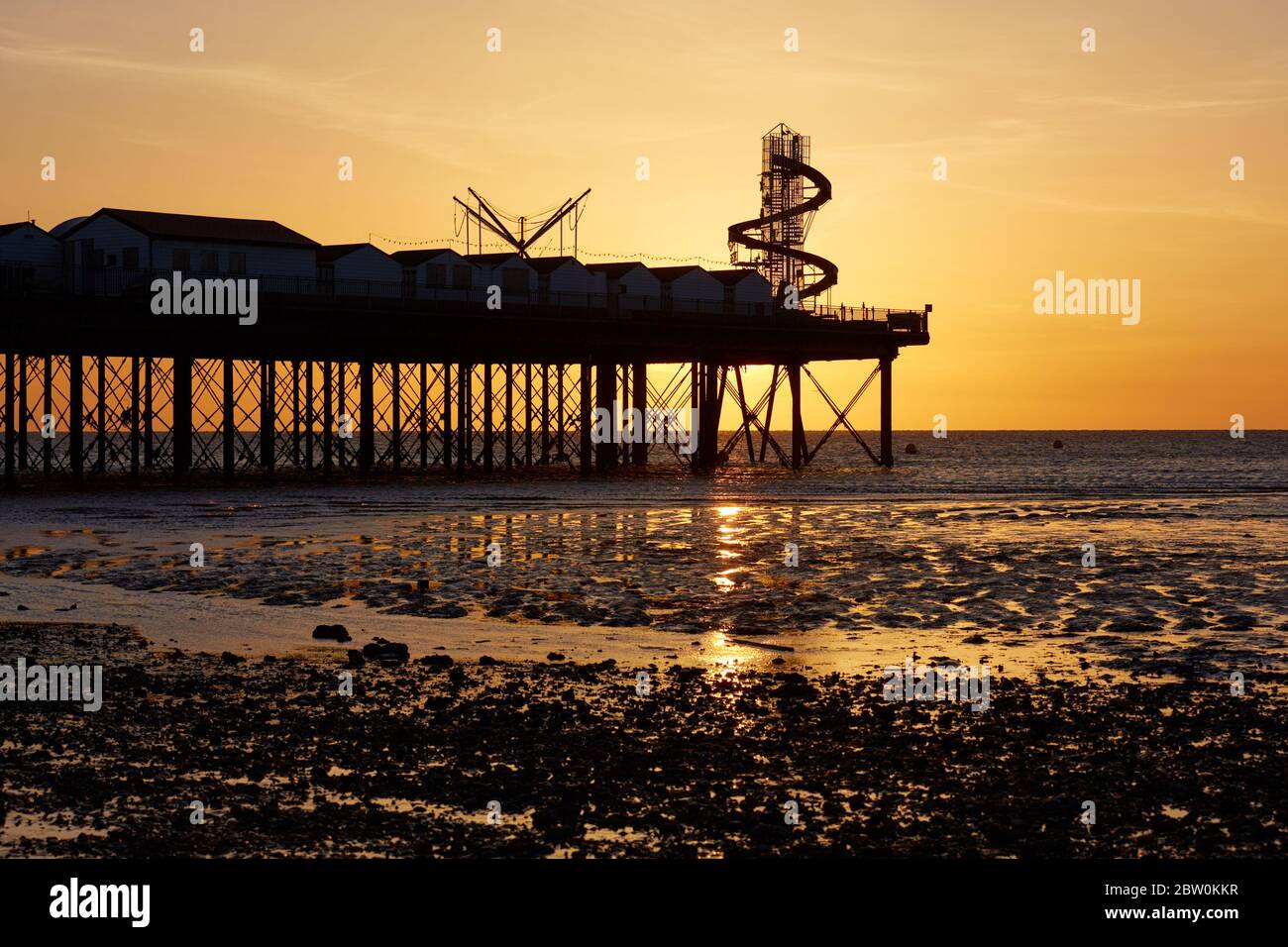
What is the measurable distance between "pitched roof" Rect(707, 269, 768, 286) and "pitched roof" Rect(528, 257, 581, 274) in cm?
951

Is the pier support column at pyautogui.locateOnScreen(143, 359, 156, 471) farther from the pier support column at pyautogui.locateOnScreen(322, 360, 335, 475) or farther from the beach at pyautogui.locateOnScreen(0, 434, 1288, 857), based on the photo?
the beach at pyautogui.locateOnScreen(0, 434, 1288, 857)

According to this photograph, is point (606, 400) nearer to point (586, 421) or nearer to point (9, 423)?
point (586, 421)

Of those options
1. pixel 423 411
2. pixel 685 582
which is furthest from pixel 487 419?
pixel 685 582

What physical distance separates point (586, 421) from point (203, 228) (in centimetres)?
2172

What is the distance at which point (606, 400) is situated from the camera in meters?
76.0

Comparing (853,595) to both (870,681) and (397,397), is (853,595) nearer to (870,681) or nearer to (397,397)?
(870,681)

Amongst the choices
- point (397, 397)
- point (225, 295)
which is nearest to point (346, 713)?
point (225, 295)

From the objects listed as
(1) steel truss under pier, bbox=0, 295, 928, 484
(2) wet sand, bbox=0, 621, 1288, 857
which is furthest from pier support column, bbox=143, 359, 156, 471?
(2) wet sand, bbox=0, 621, 1288, 857

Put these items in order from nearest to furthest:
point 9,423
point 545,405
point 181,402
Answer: point 9,423 → point 181,402 → point 545,405

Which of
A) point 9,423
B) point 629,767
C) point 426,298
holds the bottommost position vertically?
point 629,767

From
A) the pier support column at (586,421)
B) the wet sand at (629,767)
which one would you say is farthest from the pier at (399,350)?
the wet sand at (629,767)

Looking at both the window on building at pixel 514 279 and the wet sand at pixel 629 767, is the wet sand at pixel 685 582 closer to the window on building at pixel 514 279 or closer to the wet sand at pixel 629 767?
the wet sand at pixel 629 767

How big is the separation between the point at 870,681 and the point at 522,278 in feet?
193

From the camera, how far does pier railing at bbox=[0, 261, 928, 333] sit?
57.2 meters
